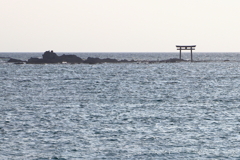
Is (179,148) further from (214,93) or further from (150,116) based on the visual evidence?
(214,93)

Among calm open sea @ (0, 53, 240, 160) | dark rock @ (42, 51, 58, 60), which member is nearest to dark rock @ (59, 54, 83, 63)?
dark rock @ (42, 51, 58, 60)

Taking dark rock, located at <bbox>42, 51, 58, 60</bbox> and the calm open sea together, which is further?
dark rock, located at <bbox>42, 51, 58, 60</bbox>

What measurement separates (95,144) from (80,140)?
1341mm

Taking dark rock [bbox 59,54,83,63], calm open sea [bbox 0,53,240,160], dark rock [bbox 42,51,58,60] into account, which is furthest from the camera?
dark rock [bbox 59,54,83,63]

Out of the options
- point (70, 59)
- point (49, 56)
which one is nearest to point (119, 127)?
point (49, 56)

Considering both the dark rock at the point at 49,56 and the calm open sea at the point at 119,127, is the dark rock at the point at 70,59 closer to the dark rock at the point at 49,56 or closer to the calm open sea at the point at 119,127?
the dark rock at the point at 49,56

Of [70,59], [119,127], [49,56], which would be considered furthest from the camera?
[70,59]

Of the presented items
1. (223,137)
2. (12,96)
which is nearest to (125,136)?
(223,137)

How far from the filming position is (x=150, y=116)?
35375mm

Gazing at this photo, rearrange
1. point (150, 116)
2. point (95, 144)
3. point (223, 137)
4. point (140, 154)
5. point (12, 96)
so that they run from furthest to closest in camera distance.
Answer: point (12, 96) → point (150, 116) → point (223, 137) → point (95, 144) → point (140, 154)

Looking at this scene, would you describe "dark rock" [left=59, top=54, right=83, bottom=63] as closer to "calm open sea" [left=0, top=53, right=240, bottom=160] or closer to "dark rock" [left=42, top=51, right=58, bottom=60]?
"dark rock" [left=42, top=51, right=58, bottom=60]

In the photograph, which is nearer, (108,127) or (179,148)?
(179,148)

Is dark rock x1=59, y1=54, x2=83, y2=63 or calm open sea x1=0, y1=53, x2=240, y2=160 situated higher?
dark rock x1=59, y1=54, x2=83, y2=63

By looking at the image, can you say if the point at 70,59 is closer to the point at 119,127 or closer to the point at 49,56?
the point at 49,56
